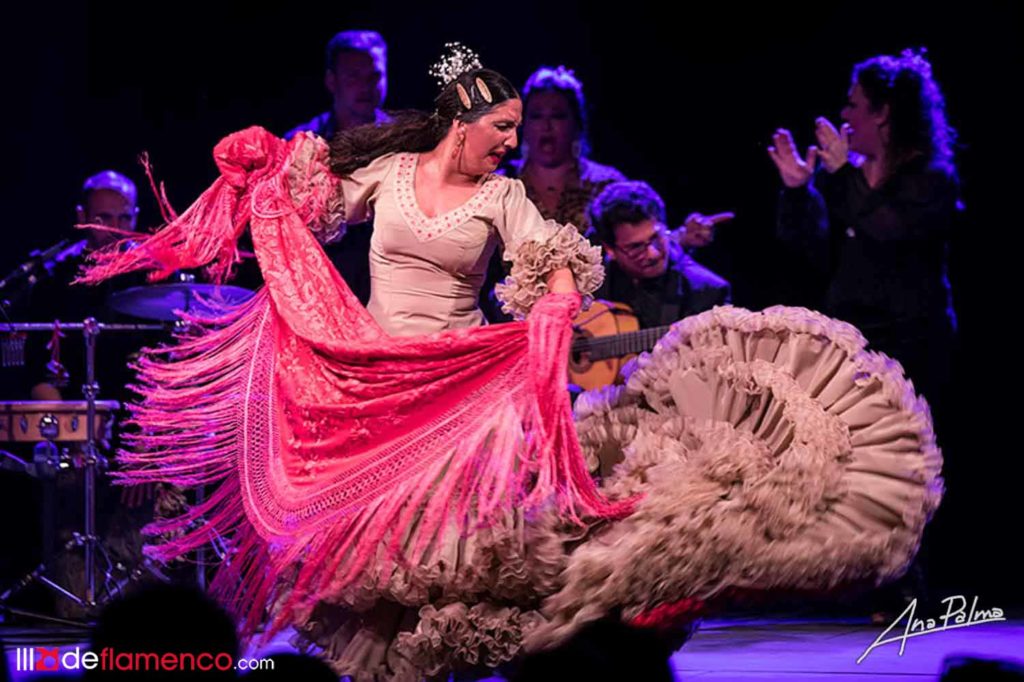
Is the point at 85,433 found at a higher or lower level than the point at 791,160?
lower

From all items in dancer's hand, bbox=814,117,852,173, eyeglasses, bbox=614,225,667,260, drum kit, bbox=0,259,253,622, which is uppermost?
dancer's hand, bbox=814,117,852,173

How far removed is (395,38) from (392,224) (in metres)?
3.26

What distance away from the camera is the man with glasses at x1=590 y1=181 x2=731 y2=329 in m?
6.12

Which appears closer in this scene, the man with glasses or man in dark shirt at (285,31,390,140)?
the man with glasses

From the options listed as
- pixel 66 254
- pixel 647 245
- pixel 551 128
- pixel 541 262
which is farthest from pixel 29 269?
pixel 541 262

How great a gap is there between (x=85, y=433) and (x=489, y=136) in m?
3.00

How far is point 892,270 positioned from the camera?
590cm

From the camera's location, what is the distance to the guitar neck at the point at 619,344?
599 cm

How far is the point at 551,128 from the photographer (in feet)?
20.4

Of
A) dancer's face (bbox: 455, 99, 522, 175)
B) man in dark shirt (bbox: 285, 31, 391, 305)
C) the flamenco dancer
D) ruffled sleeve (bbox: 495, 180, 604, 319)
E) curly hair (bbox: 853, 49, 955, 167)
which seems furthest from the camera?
man in dark shirt (bbox: 285, 31, 391, 305)

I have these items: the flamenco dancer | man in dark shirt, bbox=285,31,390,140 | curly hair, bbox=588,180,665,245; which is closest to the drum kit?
man in dark shirt, bbox=285,31,390,140

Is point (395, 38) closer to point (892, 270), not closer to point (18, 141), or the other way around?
point (18, 141)

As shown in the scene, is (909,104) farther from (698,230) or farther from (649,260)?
(649,260)
